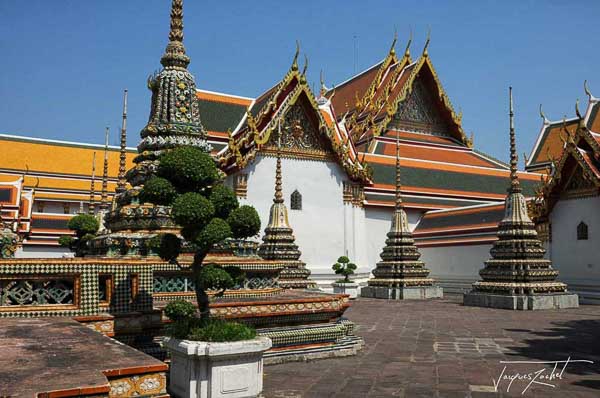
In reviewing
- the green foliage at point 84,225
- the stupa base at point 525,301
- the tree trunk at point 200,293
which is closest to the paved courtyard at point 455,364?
the tree trunk at point 200,293

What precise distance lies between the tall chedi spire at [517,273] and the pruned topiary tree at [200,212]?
38.2 feet

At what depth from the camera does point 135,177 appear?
30.9 ft

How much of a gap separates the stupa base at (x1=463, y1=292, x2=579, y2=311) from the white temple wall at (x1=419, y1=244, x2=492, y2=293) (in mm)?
5451

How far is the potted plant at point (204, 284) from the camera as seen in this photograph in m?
4.67

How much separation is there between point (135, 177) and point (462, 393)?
6086 mm

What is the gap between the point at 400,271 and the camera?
1967 centimetres

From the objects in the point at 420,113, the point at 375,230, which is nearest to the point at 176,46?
the point at 375,230

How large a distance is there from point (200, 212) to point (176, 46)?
18.2 feet

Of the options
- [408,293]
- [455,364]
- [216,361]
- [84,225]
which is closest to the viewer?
[216,361]

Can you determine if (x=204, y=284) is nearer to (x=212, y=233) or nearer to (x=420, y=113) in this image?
(x=212, y=233)

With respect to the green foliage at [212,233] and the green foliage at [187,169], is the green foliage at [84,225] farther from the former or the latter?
the green foliage at [212,233]

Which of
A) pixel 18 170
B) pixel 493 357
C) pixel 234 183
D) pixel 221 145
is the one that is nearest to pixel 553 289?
pixel 493 357

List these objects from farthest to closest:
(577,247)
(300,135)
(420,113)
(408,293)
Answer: (420,113)
(300,135)
(408,293)
(577,247)

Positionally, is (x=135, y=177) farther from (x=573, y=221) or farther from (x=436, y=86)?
(x=436, y=86)
